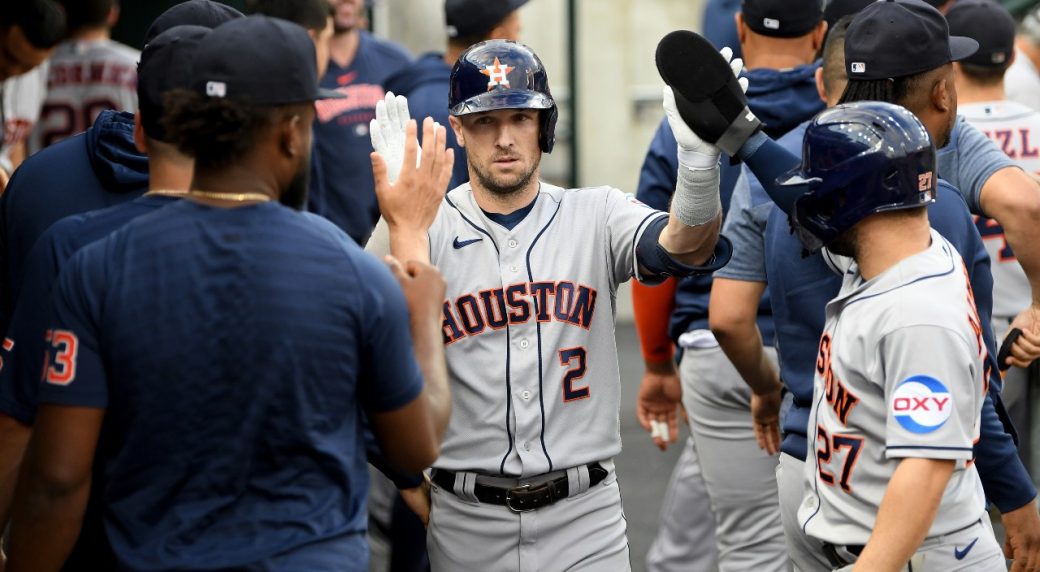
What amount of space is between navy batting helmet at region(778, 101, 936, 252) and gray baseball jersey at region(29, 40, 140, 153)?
425 cm

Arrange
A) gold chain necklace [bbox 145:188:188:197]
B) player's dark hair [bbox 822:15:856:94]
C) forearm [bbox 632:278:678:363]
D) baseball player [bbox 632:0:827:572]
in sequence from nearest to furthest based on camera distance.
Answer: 1. gold chain necklace [bbox 145:188:188:197]
2. player's dark hair [bbox 822:15:856:94]
3. baseball player [bbox 632:0:827:572]
4. forearm [bbox 632:278:678:363]

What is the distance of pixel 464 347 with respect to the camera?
394 centimetres

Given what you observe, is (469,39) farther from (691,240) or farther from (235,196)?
(235,196)

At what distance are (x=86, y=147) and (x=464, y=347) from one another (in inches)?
45.8

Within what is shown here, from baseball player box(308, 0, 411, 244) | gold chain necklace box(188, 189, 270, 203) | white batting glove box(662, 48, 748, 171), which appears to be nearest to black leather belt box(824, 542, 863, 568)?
white batting glove box(662, 48, 748, 171)

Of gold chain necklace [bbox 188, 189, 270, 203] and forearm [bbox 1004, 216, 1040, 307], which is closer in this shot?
gold chain necklace [bbox 188, 189, 270, 203]

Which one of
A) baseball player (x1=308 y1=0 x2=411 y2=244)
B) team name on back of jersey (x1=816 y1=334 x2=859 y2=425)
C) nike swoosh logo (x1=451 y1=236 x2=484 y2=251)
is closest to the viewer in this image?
team name on back of jersey (x1=816 y1=334 x2=859 y2=425)

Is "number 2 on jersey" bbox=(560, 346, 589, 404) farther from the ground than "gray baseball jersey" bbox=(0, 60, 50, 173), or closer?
closer

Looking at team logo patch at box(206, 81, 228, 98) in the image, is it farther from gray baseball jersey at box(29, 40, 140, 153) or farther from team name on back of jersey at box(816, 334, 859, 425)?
gray baseball jersey at box(29, 40, 140, 153)

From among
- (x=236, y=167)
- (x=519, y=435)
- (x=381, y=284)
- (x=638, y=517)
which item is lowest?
(x=638, y=517)

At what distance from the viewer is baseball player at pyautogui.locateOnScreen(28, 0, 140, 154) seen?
6.86m

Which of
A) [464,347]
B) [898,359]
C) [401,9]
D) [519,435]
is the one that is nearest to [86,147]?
[464,347]

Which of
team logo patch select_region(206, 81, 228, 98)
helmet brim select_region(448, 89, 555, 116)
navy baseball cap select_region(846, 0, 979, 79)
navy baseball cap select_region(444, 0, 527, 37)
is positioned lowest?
helmet brim select_region(448, 89, 555, 116)

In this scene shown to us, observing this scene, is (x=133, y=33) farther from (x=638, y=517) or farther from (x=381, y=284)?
(x=381, y=284)
